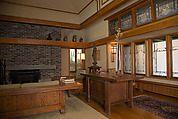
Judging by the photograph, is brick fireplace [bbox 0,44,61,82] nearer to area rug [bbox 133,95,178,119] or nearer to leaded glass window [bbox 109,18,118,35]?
leaded glass window [bbox 109,18,118,35]

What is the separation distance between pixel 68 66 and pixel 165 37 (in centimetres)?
551

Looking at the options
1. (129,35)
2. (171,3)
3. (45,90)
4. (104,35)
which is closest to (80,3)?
(104,35)

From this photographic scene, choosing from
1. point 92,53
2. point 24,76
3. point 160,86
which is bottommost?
point 160,86

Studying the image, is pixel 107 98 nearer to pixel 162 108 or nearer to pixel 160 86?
pixel 162 108

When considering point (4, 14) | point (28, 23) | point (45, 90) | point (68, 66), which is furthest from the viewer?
point (68, 66)

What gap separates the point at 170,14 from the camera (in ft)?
11.4

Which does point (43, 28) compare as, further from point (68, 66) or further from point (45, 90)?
→ point (45, 90)

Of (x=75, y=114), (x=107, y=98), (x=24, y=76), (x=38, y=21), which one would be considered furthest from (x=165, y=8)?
(x=24, y=76)

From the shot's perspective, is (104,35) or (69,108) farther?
(104,35)

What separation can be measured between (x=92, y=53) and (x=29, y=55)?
3829 mm

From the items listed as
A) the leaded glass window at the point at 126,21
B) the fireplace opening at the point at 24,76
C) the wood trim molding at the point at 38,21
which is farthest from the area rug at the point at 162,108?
the wood trim molding at the point at 38,21

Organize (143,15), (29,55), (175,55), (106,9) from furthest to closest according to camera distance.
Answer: (29,55) < (106,9) < (143,15) < (175,55)

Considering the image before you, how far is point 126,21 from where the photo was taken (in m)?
4.96

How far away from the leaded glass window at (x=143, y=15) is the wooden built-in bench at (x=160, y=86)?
7.29 feet
